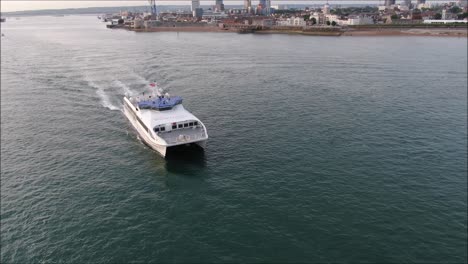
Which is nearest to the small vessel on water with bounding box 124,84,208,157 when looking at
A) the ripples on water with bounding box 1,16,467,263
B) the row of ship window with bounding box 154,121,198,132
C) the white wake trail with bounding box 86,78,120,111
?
the row of ship window with bounding box 154,121,198,132

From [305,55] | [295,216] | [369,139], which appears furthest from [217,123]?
[305,55]

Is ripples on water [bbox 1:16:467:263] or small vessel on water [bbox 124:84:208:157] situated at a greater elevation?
small vessel on water [bbox 124:84:208:157]

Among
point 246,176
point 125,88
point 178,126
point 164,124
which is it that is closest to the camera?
point 246,176

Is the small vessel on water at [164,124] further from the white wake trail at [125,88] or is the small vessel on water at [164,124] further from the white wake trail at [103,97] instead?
the white wake trail at [125,88]

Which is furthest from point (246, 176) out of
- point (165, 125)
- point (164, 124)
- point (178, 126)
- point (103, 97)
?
point (103, 97)

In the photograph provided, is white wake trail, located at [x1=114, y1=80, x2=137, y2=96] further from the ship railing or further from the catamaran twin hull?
the ship railing

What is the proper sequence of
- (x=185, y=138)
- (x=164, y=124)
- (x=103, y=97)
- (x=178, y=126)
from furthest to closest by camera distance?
(x=103, y=97)
(x=178, y=126)
(x=164, y=124)
(x=185, y=138)

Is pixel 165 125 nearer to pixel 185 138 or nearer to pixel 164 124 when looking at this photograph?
pixel 164 124
